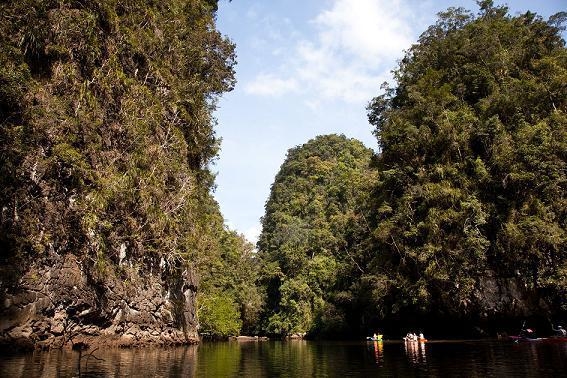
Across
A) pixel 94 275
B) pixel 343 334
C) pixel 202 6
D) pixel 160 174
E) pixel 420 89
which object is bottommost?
pixel 343 334

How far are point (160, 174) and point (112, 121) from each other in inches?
124

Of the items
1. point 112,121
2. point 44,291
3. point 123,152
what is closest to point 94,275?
point 44,291

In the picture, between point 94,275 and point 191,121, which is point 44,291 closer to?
point 94,275

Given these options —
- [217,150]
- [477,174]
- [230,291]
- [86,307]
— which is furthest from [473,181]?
[230,291]

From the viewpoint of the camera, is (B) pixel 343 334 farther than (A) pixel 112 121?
Yes

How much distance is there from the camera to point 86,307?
16.5 metres

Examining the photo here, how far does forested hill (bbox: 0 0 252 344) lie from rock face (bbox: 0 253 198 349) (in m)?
0.04

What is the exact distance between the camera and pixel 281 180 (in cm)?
7838

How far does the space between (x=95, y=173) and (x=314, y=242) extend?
117 ft

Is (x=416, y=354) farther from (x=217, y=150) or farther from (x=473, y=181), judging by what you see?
(x=217, y=150)

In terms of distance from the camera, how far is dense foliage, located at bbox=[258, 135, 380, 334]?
4228 centimetres

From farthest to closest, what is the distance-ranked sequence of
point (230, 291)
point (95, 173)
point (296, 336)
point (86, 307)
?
point (230, 291) → point (296, 336) → point (95, 173) → point (86, 307)

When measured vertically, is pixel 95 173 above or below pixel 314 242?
below

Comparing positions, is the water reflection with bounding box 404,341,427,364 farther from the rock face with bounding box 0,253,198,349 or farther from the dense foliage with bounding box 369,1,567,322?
the rock face with bounding box 0,253,198,349
